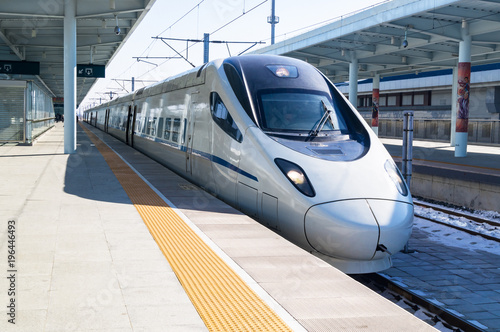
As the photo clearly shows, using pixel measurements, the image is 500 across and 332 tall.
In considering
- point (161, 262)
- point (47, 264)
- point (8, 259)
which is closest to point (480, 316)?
point (161, 262)

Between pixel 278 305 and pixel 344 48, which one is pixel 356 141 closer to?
pixel 278 305

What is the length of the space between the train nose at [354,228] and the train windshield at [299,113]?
180 cm

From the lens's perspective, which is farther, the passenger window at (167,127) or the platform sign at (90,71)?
the platform sign at (90,71)

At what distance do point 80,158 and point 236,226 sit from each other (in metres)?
11.2

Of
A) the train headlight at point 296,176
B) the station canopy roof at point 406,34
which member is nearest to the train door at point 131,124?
the station canopy roof at point 406,34

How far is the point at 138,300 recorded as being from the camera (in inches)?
164

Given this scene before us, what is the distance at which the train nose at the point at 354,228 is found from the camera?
592 centimetres

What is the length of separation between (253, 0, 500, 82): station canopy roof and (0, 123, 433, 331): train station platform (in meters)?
14.0

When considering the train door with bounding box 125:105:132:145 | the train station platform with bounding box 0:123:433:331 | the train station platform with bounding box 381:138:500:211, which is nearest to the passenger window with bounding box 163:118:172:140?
the train station platform with bounding box 0:123:433:331

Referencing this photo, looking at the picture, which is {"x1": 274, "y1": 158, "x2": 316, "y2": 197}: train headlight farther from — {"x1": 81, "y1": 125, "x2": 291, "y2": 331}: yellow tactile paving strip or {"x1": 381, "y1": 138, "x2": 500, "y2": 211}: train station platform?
A: {"x1": 381, "y1": 138, "x2": 500, "y2": 211}: train station platform

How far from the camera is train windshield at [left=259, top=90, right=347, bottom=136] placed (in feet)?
25.2

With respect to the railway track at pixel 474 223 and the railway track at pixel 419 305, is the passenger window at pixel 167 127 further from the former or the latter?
the railway track at pixel 419 305

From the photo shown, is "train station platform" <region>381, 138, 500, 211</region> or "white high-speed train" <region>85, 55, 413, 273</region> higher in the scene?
"white high-speed train" <region>85, 55, 413, 273</region>

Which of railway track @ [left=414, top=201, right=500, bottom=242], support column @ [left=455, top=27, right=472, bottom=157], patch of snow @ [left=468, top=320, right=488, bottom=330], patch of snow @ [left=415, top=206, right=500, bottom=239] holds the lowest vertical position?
patch of snow @ [left=468, top=320, right=488, bottom=330]
